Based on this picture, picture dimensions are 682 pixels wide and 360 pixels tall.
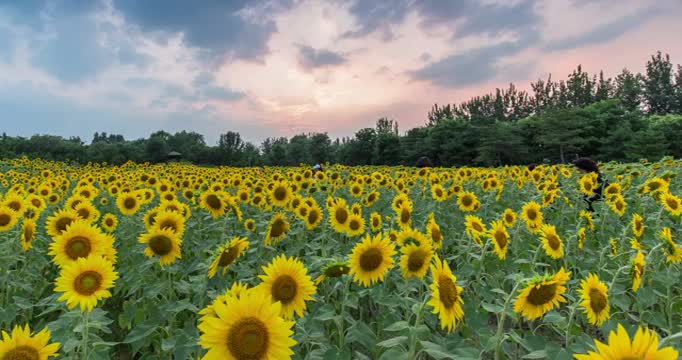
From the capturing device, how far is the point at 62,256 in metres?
2.80

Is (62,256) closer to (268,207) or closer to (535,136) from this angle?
(268,207)

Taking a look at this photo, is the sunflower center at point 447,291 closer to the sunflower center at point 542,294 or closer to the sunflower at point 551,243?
the sunflower center at point 542,294

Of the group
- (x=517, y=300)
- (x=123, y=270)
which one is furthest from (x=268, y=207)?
(x=517, y=300)

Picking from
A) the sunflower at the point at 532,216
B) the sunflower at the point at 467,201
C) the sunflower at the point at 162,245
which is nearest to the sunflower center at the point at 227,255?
the sunflower at the point at 162,245

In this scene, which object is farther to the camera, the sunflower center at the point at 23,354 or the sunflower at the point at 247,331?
the sunflower center at the point at 23,354

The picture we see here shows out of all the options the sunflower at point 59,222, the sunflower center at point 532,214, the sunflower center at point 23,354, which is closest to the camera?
the sunflower center at point 23,354

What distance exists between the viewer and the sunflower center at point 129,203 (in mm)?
5094

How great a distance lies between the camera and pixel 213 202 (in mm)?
4703

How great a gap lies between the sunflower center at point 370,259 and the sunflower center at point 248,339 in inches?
40.9

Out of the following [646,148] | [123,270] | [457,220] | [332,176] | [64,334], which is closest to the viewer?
[64,334]

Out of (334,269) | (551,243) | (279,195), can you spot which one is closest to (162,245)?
(334,269)

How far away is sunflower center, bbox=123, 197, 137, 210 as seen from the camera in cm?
509

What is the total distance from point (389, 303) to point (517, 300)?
71 centimetres

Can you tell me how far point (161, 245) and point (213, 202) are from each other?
1729mm
